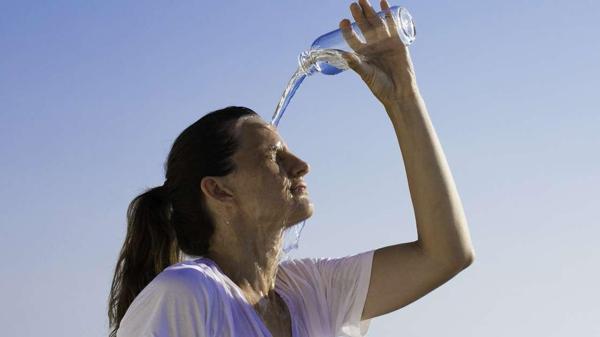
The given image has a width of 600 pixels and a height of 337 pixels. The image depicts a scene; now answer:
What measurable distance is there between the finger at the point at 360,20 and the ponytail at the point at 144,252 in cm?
106

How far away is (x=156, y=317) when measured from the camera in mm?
3420

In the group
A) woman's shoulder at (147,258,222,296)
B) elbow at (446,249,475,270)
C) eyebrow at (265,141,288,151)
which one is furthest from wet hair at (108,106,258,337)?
elbow at (446,249,475,270)

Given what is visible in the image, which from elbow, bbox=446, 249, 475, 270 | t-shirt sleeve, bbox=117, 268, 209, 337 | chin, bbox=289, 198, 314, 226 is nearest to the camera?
t-shirt sleeve, bbox=117, 268, 209, 337

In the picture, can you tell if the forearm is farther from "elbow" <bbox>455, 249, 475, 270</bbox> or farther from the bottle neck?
the bottle neck

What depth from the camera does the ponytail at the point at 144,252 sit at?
162 inches

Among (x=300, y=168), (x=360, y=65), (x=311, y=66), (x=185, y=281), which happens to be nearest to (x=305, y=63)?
(x=311, y=66)

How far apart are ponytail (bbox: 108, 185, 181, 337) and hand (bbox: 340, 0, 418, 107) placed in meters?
0.98

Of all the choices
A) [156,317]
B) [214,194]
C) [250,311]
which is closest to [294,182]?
[214,194]

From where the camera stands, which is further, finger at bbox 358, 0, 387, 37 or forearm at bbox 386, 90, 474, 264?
finger at bbox 358, 0, 387, 37

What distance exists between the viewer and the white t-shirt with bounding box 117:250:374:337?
11.3 ft

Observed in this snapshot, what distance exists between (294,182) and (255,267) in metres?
0.37

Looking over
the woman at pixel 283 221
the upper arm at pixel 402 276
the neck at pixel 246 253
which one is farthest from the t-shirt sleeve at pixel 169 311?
the upper arm at pixel 402 276

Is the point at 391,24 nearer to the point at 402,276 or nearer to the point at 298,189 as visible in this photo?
the point at 298,189

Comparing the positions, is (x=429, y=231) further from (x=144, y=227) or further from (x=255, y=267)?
(x=144, y=227)
